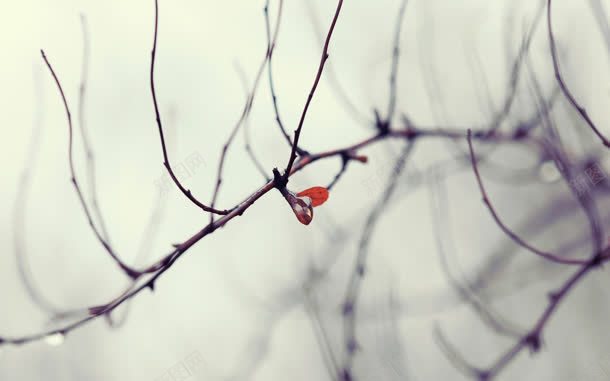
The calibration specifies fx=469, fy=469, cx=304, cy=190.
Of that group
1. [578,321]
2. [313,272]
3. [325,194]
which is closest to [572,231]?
[578,321]

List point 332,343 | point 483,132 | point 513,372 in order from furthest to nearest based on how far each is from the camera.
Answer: point 513,372, point 332,343, point 483,132

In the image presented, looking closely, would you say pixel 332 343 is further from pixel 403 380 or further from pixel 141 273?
pixel 141 273
